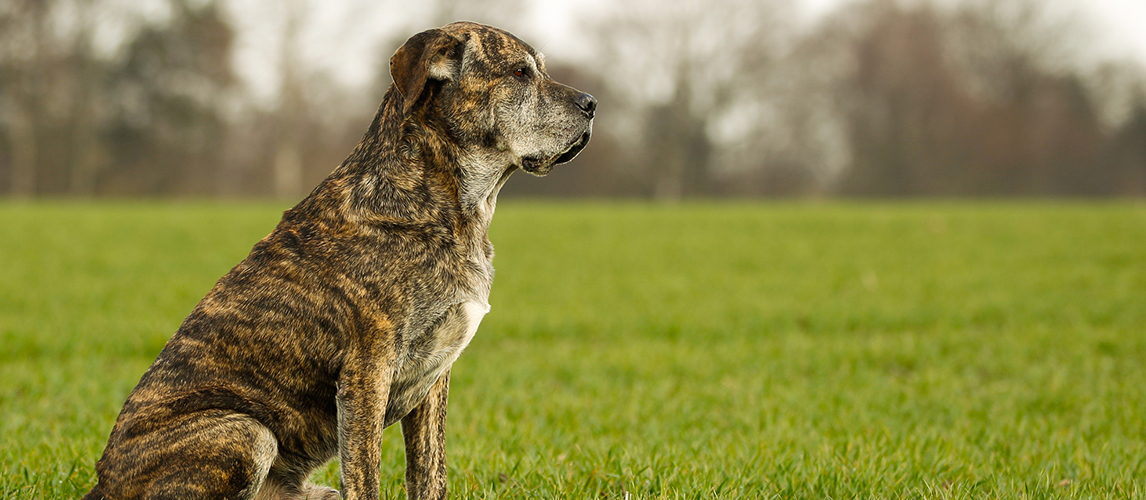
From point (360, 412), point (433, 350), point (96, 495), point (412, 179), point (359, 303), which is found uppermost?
point (412, 179)

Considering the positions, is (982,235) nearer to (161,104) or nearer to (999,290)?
(999,290)

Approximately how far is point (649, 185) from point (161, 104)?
26.4 metres

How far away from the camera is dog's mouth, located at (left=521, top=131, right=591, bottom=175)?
3035 mm

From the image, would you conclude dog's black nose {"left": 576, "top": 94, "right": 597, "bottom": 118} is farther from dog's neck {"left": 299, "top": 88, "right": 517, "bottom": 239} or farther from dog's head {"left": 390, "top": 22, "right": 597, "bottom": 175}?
dog's neck {"left": 299, "top": 88, "right": 517, "bottom": 239}


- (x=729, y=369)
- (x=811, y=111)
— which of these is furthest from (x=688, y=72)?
(x=729, y=369)

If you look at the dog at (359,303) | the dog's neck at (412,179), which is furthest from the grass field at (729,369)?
the dog's neck at (412,179)

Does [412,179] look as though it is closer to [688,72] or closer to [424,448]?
[424,448]

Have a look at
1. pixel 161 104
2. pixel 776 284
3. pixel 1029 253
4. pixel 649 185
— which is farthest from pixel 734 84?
pixel 776 284

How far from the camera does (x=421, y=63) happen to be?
2824 millimetres

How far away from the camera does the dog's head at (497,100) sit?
2.93 m

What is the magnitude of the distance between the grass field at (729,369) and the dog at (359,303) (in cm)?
81

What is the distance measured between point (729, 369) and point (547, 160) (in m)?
4.37

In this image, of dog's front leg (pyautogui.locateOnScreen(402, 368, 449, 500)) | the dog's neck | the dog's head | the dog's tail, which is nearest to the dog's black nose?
the dog's head

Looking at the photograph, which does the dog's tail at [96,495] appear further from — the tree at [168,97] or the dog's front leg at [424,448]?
the tree at [168,97]
